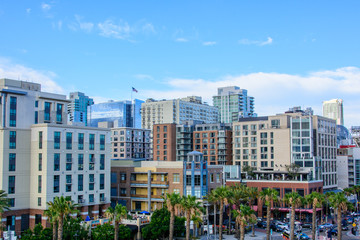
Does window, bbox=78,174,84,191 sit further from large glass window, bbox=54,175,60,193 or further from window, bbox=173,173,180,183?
window, bbox=173,173,180,183

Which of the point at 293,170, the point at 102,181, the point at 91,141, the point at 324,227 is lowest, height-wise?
the point at 324,227

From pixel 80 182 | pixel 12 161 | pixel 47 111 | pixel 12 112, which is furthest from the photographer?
pixel 47 111

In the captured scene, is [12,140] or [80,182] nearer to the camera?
[12,140]

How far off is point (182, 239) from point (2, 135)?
138 feet

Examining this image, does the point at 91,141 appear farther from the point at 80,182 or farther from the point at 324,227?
the point at 324,227

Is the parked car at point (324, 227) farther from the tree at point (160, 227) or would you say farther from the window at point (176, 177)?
the tree at point (160, 227)

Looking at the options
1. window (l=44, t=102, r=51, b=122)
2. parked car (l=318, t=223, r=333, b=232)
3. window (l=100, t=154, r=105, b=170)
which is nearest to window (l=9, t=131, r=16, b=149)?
window (l=44, t=102, r=51, b=122)

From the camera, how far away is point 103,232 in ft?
240

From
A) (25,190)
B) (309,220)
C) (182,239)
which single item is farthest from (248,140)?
(25,190)

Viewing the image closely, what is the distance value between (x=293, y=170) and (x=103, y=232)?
77214 mm

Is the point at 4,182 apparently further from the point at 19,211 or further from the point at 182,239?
the point at 182,239

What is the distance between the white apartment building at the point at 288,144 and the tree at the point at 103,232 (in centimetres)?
7424

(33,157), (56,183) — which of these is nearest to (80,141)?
(33,157)

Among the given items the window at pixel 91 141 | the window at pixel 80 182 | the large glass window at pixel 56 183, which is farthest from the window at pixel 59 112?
the large glass window at pixel 56 183
